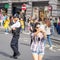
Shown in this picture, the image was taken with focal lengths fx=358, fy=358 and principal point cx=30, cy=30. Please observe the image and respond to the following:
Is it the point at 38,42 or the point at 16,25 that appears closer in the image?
the point at 38,42

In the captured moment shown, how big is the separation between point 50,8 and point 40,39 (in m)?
34.4

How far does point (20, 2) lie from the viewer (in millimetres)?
54781

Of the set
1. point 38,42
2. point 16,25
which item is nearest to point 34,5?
point 16,25

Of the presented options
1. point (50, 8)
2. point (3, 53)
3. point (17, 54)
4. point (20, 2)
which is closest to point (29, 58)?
point (17, 54)

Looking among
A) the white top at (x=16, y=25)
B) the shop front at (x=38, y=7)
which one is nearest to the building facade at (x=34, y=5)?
the shop front at (x=38, y=7)

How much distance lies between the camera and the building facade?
4846 centimetres

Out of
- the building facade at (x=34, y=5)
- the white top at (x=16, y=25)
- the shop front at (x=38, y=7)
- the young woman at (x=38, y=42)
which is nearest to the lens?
the young woman at (x=38, y=42)

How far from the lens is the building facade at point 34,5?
159ft

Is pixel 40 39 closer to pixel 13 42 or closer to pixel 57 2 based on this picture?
pixel 13 42

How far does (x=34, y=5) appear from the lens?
52375mm

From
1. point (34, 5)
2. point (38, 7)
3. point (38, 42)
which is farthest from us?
point (34, 5)

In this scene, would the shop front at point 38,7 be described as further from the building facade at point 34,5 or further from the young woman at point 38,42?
the young woman at point 38,42

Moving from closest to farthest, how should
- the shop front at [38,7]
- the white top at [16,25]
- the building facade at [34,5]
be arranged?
1. the white top at [16,25]
2. the building facade at [34,5]
3. the shop front at [38,7]

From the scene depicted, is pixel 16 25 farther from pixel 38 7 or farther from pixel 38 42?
pixel 38 7
